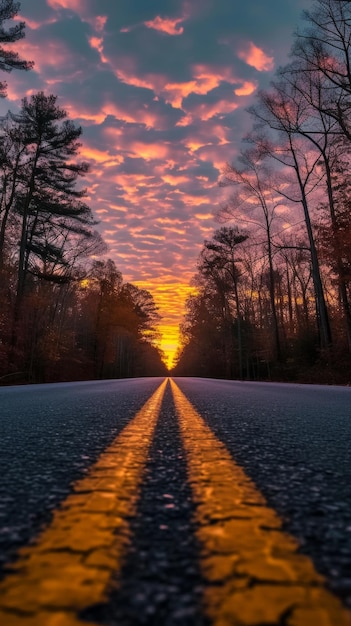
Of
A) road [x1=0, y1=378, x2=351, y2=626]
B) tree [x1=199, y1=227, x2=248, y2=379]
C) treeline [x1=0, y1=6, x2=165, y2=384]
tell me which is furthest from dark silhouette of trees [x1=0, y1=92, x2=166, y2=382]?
road [x1=0, y1=378, x2=351, y2=626]

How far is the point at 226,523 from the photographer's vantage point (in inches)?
41.8

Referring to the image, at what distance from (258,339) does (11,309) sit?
2599cm

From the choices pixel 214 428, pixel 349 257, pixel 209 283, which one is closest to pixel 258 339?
pixel 209 283

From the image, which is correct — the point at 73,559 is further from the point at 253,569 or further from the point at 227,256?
the point at 227,256

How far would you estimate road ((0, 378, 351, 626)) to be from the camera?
0.67 meters

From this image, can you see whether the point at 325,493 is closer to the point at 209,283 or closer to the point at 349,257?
the point at 349,257

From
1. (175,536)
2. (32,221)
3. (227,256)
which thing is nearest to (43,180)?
(32,221)

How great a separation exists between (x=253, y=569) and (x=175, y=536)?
0.87 feet

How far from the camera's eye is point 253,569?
790 mm

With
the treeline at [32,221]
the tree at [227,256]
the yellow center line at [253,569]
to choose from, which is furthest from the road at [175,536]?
the tree at [227,256]

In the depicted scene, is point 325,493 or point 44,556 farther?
point 325,493

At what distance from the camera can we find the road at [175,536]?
67cm

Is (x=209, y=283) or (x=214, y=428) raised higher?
(x=209, y=283)

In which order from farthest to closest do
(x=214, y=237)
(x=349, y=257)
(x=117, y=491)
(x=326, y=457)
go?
(x=214, y=237)
(x=349, y=257)
(x=326, y=457)
(x=117, y=491)
